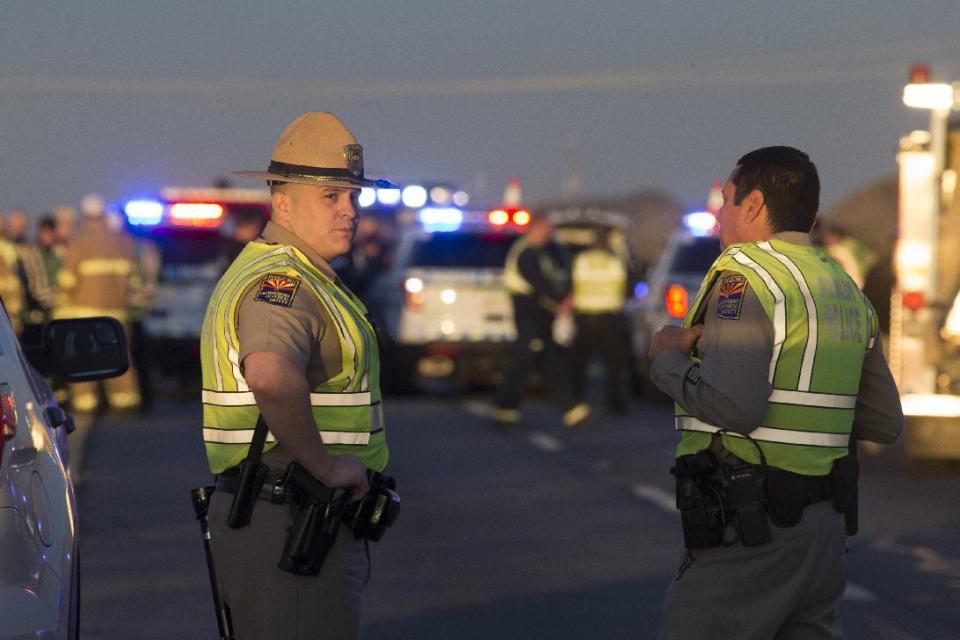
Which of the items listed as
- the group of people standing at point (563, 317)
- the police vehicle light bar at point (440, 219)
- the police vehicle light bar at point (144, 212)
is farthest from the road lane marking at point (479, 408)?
the police vehicle light bar at point (144, 212)

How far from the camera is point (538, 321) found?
1714cm

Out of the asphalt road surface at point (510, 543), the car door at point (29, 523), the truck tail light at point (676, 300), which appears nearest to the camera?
the car door at point (29, 523)

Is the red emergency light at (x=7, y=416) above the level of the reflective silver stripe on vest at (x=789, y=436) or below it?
above

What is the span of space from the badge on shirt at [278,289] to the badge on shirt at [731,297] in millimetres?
989

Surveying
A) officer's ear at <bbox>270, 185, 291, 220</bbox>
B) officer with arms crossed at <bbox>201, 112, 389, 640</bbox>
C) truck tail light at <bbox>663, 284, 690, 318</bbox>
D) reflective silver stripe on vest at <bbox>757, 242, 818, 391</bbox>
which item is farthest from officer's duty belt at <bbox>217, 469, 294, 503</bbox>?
truck tail light at <bbox>663, 284, 690, 318</bbox>

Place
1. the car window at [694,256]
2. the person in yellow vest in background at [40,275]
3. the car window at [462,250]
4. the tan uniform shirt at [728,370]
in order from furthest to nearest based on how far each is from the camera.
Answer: the car window at [462,250]
the person in yellow vest in background at [40,275]
the car window at [694,256]
the tan uniform shirt at [728,370]

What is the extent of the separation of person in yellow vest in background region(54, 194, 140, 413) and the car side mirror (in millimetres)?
11693

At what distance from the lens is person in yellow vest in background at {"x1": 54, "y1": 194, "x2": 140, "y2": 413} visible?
57.2ft

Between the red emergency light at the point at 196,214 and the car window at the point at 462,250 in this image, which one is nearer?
the car window at the point at 462,250

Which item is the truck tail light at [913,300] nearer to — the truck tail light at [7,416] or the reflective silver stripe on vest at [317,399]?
the reflective silver stripe on vest at [317,399]

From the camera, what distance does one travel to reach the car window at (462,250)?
20266mm

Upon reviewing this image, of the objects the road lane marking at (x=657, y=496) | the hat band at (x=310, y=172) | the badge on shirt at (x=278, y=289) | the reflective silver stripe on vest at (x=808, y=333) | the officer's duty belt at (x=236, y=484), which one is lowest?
the road lane marking at (x=657, y=496)

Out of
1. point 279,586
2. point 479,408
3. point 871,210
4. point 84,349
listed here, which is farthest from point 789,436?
point 871,210

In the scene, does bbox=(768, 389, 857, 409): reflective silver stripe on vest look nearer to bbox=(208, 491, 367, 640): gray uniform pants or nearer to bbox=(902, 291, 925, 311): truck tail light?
bbox=(208, 491, 367, 640): gray uniform pants
